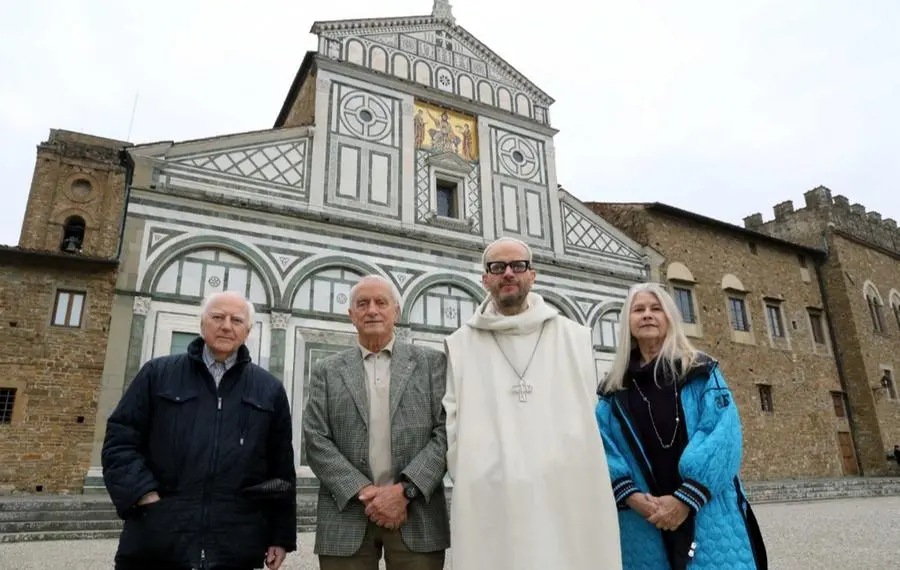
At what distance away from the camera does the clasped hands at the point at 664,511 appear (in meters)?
2.52

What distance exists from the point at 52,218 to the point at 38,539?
8.64 m

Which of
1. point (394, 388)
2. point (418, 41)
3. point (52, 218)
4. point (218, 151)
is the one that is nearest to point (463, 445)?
point (394, 388)

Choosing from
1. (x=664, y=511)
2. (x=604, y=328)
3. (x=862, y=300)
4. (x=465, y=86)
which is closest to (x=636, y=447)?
(x=664, y=511)

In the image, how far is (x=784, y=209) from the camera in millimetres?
24656

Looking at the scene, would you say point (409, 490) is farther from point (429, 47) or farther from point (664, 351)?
point (429, 47)

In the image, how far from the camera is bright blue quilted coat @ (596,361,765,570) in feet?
8.18

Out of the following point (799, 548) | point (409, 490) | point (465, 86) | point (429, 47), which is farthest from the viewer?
point (465, 86)

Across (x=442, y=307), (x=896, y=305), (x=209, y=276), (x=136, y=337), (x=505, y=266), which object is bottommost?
(x=505, y=266)

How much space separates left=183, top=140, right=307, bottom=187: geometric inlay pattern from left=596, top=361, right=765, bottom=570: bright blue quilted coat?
12.0 metres

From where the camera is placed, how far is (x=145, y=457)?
8.90 ft

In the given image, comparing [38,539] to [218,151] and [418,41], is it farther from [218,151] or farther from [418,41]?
[418,41]

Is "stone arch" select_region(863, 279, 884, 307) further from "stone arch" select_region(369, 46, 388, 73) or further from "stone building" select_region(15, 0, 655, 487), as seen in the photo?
"stone arch" select_region(369, 46, 388, 73)

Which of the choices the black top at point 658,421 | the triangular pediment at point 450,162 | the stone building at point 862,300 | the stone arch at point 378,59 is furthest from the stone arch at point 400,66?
A: the stone building at point 862,300

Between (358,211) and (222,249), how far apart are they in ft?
11.0
